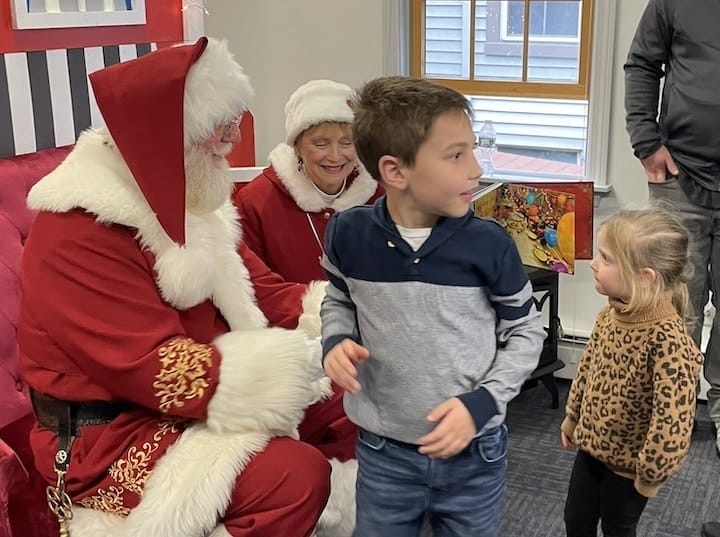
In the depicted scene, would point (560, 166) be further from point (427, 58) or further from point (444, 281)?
point (444, 281)

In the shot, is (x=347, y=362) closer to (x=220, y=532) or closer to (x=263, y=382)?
(x=263, y=382)

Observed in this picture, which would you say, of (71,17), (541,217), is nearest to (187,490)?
(71,17)

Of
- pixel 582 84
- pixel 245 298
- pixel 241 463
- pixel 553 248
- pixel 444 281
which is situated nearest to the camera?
pixel 444 281

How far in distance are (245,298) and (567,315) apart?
1692mm

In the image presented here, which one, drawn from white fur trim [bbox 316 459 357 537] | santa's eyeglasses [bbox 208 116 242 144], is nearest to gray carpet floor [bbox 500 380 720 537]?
white fur trim [bbox 316 459 357 537]

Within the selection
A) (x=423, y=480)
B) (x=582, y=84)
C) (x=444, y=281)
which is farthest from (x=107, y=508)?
(x=582, y=84)

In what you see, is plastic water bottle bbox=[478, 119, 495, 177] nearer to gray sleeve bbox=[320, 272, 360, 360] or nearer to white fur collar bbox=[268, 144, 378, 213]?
white fur collar bbox=[268, 144, 378, 213]

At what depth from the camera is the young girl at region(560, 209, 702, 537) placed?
1.72 metres

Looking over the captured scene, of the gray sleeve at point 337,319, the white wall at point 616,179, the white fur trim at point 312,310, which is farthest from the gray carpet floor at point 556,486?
the gray sleeve at point 337,319

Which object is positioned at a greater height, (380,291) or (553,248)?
(380,291)

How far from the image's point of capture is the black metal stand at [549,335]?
3.04 m

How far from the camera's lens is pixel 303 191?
97.3 inches

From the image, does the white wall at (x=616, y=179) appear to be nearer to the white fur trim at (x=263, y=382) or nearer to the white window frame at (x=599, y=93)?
the white window frame at (x=599, y=93)

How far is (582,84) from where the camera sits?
10.6 ft
